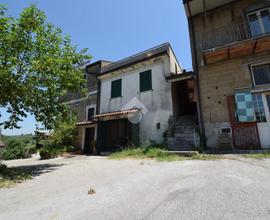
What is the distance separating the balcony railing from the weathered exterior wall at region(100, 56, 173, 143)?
286cm

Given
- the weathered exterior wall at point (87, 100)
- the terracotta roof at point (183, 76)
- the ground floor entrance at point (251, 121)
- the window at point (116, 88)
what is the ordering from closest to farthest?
1. the ground floor entrance at point (251, 121)
2. the terracotta roof at point (183, 76)
3. the window at point (116, 88)
4. the weathered exterior wall at point (87, 100)

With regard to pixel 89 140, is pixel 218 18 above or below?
above

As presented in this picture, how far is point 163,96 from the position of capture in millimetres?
11906

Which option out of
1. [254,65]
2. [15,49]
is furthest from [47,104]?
[254,65]

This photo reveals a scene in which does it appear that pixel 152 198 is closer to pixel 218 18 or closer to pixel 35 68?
pixel 35 68

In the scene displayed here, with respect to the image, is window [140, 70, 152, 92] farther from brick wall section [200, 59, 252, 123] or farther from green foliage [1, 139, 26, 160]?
green foliage [1, 139, 26, 160]

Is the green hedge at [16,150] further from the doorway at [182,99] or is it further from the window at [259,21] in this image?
the window at [259,21]

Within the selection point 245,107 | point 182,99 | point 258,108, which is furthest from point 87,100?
point 258,108

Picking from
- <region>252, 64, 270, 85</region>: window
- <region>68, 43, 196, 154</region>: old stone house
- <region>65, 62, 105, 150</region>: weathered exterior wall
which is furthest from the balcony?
<region>65, 62, 105, 150</region>: weathered exterior wall

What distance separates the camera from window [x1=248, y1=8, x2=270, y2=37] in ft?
32.8

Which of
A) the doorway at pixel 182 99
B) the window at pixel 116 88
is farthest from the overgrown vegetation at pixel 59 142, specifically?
the doorway at pixel 182 99

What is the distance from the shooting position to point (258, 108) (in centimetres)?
891

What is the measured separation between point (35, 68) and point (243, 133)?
10.4m

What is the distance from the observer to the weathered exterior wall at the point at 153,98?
1158cm
